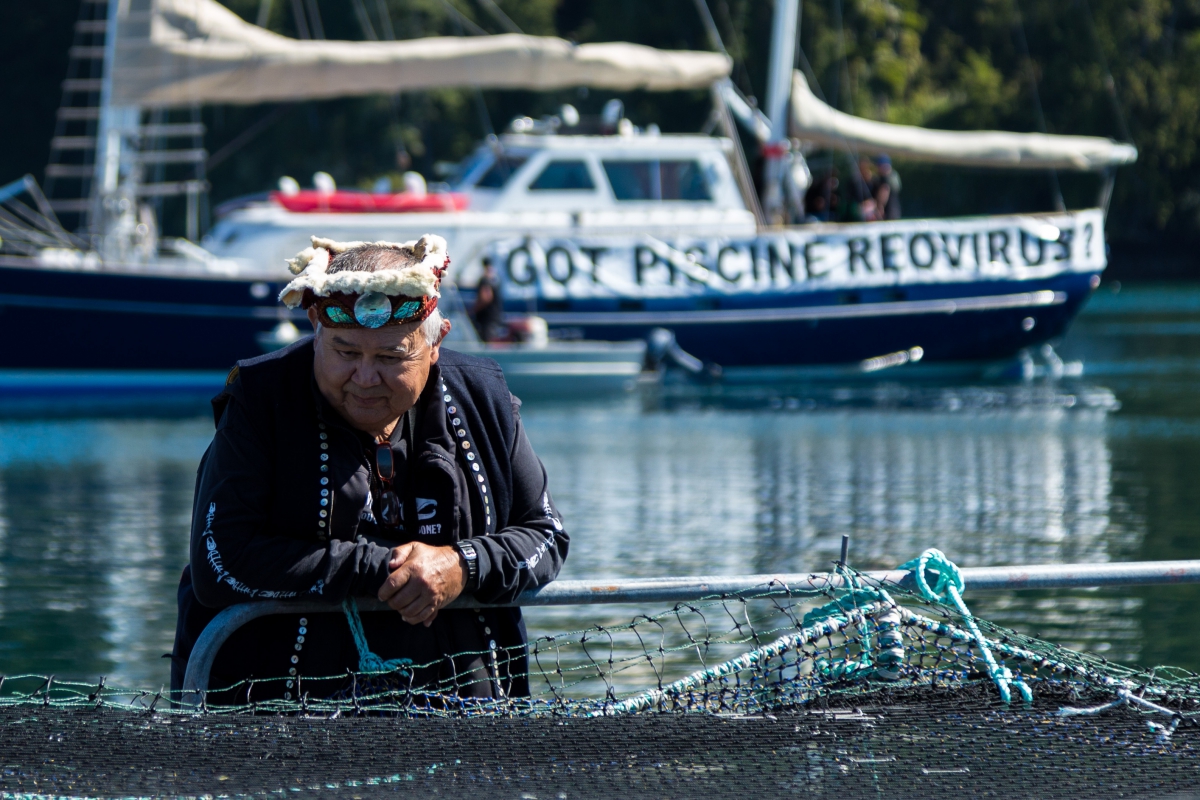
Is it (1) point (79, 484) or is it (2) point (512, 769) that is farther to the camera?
(1) point (79, 484)

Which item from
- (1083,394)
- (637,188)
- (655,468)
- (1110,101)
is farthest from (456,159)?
(655,468)

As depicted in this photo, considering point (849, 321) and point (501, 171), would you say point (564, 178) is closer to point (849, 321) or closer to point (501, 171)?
point (501, 171)

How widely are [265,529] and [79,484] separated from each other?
12.2 m

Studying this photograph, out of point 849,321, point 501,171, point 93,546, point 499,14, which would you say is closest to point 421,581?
point 93,546

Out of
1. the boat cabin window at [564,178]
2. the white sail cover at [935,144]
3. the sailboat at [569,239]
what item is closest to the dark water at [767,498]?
the sailboat at [569,239]

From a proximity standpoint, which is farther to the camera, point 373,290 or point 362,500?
point 362,500

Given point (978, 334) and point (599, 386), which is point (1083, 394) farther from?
point (599, 386)

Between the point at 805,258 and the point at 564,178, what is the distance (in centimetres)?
355

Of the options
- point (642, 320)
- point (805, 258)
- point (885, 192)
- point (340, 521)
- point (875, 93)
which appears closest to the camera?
point (340, 521)

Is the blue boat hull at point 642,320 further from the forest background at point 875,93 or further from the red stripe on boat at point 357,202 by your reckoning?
the forest background at point 875,93

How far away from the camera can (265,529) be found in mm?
2977

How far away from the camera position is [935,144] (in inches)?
1038

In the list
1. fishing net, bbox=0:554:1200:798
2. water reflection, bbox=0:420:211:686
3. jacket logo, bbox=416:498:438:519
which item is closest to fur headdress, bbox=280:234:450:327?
jacket logo, bbox=416:498:438:519

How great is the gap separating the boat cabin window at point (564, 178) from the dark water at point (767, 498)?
3.41m
